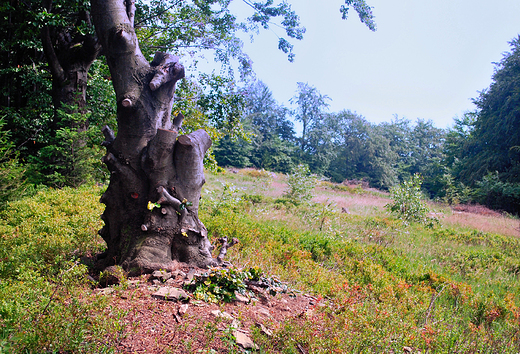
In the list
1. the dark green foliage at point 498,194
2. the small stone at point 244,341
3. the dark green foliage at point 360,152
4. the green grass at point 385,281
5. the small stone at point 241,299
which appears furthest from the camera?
the dark green foliage at point 360,152

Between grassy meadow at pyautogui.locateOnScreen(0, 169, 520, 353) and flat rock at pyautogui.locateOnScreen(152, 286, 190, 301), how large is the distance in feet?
1.37

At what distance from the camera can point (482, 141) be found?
28703mm

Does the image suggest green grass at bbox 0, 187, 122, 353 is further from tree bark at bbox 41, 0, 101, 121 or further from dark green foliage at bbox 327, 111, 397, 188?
dark green foliage at bbox 327, 111, 397, 188

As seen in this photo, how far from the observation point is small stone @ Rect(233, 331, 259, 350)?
2135mm

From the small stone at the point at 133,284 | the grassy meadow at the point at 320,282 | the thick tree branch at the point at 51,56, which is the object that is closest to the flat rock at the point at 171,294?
the small stone at the point at 133,284

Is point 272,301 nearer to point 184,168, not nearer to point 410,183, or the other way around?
point 184,168

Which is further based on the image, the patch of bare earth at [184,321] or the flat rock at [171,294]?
the flat rock at [171,294]

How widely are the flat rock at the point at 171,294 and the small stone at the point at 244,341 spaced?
61 centimetres

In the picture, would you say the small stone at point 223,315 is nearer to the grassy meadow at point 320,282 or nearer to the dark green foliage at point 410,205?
the grassy meadow at point 320,282

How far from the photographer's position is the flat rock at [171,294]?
100 inches

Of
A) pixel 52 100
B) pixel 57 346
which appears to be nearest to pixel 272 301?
pixel 57 346

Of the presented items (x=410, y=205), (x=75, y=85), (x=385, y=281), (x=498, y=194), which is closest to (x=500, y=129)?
(x=498, y=194)

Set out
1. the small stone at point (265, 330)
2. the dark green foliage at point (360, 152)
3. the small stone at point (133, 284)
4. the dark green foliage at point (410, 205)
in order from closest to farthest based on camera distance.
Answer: the small stone at point (265, 330)
the small stone at point (133, 284)
the dark green foliage at point (410, 205)
the dark green foliage at point (360, 152)

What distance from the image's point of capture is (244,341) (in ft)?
7.13
